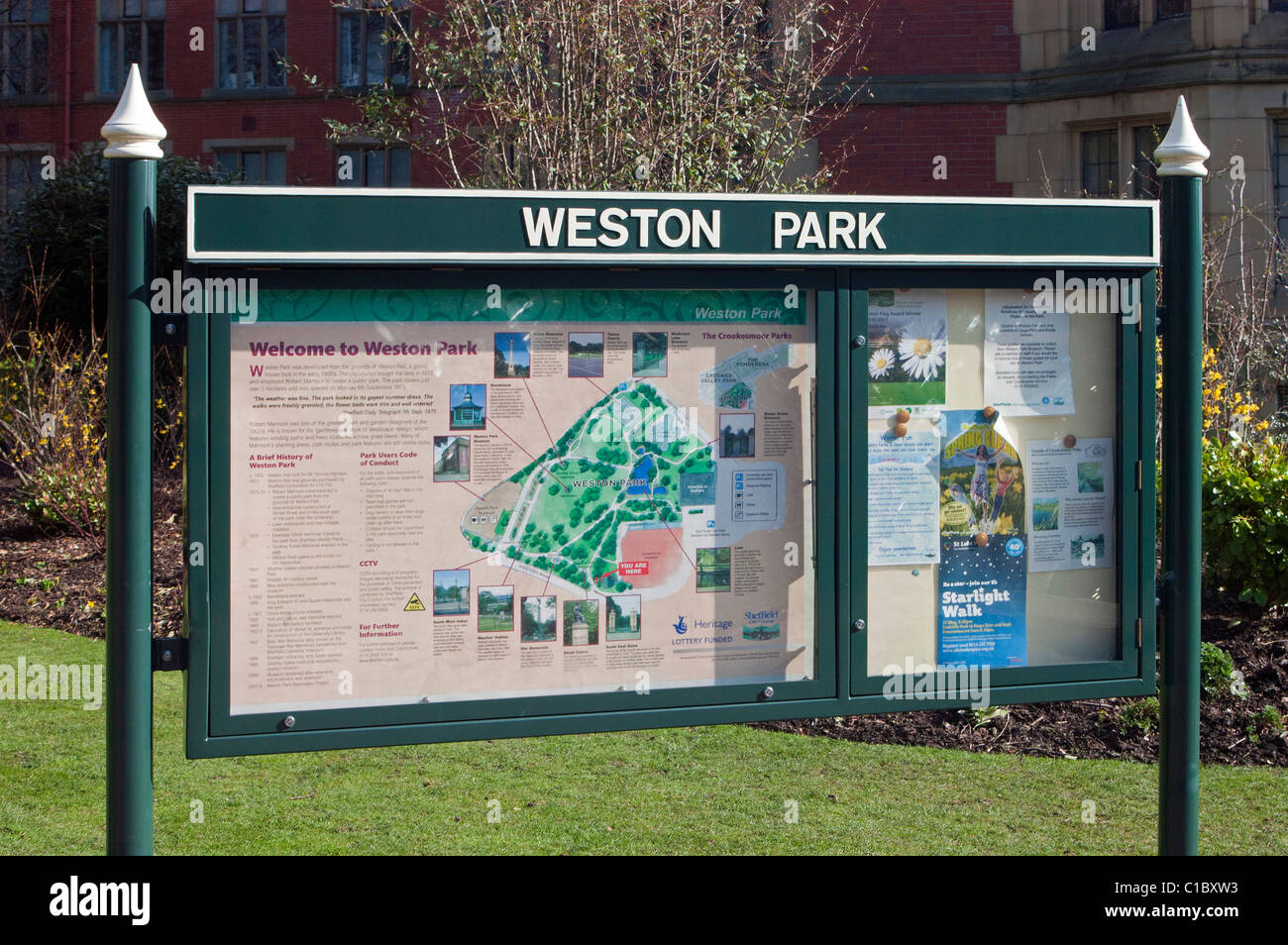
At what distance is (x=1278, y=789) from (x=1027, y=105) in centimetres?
1474

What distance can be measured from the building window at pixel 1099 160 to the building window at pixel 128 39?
16.8m

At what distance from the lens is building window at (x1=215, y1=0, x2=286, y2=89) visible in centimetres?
2453

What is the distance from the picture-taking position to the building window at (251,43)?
80.5ft

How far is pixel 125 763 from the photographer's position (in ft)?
10.7

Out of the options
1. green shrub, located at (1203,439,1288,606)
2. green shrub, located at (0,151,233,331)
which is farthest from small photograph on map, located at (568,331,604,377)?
green shrub, located at (0,151,233,331)

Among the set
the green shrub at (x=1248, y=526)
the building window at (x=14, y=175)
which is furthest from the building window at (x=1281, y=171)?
the building window at (x=14, y=175)

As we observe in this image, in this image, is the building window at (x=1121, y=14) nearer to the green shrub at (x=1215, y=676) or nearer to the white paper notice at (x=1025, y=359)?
the green shrub at (x=1215, y=676)

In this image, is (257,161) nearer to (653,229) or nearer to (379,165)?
(379,165)

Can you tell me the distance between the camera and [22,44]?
2591 cm

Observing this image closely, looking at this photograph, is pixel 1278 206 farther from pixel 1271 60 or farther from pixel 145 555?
pixel 145 555

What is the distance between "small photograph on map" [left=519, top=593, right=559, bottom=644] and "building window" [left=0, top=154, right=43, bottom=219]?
23.6 m

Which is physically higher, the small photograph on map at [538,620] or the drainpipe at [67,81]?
the drainpipe at [67,81]

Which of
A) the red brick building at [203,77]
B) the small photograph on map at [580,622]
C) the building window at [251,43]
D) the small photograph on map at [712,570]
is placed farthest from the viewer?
the building window at [251,43]

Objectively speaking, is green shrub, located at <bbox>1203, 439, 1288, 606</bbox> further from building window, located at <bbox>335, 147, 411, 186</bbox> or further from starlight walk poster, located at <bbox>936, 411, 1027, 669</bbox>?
building window, located at <bbox>335, 147, 411, 186</bbox>
